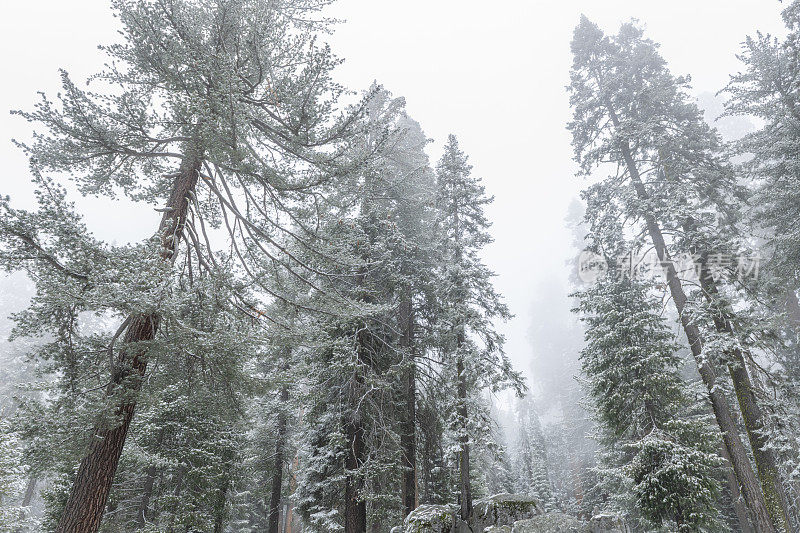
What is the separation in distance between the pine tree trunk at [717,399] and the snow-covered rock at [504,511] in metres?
5.35

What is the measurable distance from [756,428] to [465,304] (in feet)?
28.6

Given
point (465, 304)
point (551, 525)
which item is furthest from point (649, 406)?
point (465, 304)

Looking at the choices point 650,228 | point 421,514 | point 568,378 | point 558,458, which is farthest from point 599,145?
point 568,378

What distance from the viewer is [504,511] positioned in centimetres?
1073

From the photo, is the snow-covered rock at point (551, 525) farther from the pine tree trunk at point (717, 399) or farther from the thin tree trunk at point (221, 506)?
the thin tree trunk at point (221, 506)

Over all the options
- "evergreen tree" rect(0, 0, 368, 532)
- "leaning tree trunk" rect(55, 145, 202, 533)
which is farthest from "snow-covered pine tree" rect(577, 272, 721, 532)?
"leaning tree trunk" rect(55, 145, 202, 533)

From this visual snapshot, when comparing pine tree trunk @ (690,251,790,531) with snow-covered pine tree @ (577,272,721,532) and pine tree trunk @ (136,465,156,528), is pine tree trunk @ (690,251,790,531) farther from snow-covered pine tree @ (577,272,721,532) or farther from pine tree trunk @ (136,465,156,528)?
pine tree trunk @ (136,465,156,528)

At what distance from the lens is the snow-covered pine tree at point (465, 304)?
11.9 meters

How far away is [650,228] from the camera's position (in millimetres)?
13242

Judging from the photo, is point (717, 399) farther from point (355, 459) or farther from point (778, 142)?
point (355, 459)

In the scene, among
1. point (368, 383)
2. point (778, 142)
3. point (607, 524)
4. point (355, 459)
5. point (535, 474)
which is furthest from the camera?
point (535, 474)

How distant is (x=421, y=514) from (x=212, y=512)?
24.5 ft

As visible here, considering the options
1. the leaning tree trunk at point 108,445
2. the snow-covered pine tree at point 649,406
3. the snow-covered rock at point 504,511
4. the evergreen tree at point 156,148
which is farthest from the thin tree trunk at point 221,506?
the snow-covered pine tree at point 649,406

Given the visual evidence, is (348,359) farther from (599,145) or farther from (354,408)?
(599,145)
